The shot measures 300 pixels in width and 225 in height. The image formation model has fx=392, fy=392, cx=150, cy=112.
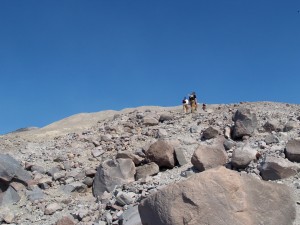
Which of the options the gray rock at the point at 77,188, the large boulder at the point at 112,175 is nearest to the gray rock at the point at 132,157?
the large boulder at the point at 112,175

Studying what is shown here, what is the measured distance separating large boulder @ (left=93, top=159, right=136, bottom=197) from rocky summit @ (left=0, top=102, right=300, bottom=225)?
3 cm

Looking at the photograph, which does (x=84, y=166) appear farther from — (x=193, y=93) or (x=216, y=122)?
(x=193, y=93)

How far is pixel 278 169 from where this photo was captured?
7223 mm

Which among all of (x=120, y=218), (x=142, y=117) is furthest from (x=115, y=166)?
(x=142, y=117)

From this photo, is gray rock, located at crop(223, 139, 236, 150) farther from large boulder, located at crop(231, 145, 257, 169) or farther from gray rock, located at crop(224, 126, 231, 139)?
large boulder, located at crop(231, 145, 257, 169)

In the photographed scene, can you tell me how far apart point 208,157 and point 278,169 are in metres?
1.87

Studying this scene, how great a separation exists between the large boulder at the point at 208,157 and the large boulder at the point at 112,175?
208 cm

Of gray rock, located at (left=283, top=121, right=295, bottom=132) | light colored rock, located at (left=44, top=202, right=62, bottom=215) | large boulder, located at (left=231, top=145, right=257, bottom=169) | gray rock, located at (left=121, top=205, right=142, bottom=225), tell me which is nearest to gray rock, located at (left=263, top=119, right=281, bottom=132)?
gray rock, located at (left=283, top=121, right=295, bottom=132)

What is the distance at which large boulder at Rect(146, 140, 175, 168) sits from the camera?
1012 centimetres

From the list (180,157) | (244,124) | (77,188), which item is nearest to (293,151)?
(180,157)

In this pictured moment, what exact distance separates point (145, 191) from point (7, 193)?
4.55 meters

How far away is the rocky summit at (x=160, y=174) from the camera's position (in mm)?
5246

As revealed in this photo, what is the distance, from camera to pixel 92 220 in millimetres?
8188

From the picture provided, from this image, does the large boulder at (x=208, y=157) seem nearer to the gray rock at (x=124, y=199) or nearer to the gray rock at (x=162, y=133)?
the gray rock at (x=124, y=199)
